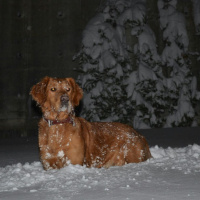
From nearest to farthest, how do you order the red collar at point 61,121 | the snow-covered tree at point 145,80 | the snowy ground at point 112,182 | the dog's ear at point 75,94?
the snowy ground at point 112,182 → the red collar at point 61,121 → the dog's ear at point 75,94 → the snow-covered tree at point 145,80

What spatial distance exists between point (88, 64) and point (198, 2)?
463cm

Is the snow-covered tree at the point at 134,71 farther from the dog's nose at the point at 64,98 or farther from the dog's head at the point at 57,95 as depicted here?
the dog's nose at the point at 64,98

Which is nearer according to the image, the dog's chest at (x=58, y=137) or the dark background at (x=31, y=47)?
the dog's chest at (x=58, y=137)

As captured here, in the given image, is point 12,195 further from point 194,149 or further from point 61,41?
point 61,41

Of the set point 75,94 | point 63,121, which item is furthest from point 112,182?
point 75,94

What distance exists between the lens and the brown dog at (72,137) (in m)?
4.23

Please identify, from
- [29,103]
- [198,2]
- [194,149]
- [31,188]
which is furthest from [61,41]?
[31,188]

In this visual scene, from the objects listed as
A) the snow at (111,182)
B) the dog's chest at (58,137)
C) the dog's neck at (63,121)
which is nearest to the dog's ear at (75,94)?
the dog's neck at (63,121)

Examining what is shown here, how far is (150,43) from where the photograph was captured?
11555 mm

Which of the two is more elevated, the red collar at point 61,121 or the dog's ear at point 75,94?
the dog's ear at point 75,94

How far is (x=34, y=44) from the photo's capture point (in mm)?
12102

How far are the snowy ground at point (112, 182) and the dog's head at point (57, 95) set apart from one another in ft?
2.54

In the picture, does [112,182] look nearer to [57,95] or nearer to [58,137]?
[58,137]

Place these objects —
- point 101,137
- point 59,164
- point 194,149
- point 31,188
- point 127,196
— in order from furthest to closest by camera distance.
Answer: point 194,149 → point 101,137 → point 59,164 → point 31,188 → point 127,196
